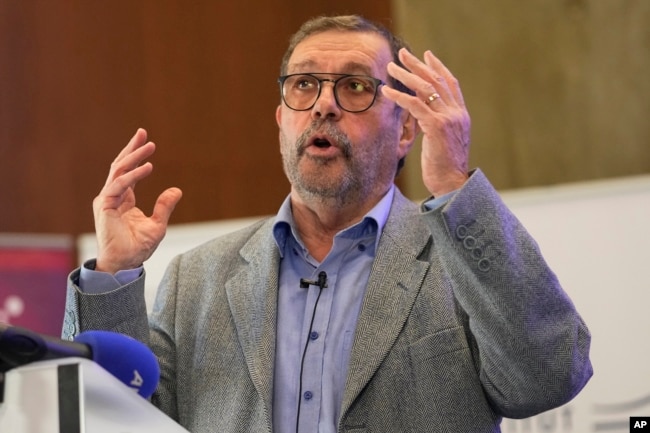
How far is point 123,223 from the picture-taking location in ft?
6.65

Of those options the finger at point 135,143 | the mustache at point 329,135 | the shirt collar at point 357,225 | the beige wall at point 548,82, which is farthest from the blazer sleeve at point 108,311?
the beige wall at point 548,82

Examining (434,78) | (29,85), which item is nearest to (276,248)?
(434,78)

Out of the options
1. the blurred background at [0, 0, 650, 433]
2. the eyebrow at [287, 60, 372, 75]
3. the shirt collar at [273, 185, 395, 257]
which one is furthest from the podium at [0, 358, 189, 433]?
the blurred background at [0, 0, 650, 433]

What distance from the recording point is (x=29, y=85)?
391 centimetres

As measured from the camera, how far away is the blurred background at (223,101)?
3.28 m

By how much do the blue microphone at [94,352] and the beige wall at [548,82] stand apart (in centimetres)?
233

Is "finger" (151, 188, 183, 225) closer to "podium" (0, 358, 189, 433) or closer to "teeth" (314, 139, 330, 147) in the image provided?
"teeth" (314, 139, 330, 147)

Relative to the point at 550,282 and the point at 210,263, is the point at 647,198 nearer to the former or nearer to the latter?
the point at 550,282

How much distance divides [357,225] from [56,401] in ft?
4.02

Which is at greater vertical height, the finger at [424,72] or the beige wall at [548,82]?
the finger at [424,72]

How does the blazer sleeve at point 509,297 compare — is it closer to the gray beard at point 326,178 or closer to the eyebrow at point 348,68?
the gray beard at point 326,178

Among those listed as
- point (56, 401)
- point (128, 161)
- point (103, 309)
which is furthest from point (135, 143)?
point (56, 401)

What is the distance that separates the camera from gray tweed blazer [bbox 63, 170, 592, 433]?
177cm

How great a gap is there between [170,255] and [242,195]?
112 cm
